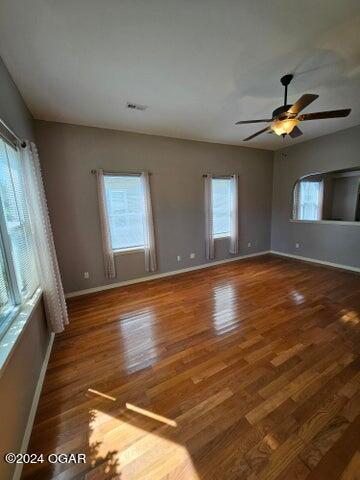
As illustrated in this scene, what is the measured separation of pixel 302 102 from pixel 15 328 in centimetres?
297

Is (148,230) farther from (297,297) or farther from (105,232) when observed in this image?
(297,297)

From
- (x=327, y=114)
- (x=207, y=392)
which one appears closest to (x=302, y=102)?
(x=327, y=114)

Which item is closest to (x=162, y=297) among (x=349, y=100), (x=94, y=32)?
(x=94, y=32)

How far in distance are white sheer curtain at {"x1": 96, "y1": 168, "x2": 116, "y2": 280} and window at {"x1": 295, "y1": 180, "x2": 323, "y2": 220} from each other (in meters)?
4.55

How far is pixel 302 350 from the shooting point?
199 cm

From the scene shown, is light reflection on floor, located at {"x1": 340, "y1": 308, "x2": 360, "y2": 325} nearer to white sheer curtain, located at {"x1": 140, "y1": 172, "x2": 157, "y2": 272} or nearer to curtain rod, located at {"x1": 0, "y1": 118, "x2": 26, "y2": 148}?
white sheer curtain, located at {"x1": 140, "y1": 172, "x2": 157, "y2": 272}

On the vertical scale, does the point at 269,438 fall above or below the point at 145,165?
below

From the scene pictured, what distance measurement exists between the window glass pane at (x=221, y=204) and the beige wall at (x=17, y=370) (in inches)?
141

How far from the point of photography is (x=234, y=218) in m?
4.86

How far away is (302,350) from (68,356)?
2384 millimetres

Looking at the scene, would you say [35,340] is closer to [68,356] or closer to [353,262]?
[68,356]

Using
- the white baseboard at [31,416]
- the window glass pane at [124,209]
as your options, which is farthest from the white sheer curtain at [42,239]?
the window glass pane at [124,209]

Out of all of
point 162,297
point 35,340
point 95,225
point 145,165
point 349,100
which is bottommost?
point 162,297

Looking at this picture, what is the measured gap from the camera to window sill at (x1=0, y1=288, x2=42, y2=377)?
1.12m
